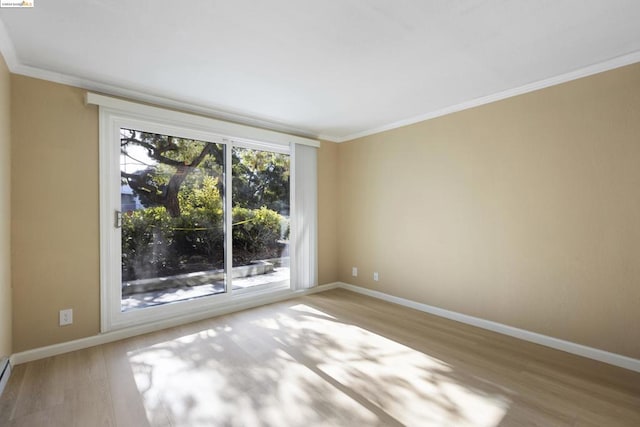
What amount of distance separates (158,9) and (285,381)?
2.63 metres

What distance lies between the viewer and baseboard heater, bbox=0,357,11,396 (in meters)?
2.12

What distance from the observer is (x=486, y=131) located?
3.21 meters

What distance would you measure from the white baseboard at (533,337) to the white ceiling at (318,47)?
236cm

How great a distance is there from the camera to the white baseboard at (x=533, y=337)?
2.42 meters

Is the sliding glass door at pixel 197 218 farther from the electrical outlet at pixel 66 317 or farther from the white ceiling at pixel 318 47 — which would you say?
the white ceiling at pixel 318 47

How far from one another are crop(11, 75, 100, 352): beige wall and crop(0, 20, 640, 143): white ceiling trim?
9 centimetres

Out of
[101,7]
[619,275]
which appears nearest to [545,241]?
[619,275]

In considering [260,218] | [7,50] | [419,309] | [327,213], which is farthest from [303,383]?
[7,50]

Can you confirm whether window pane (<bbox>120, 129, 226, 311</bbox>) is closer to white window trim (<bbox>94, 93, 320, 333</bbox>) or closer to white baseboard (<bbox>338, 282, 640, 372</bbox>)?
white window trim (<bbox>94, 93, 320, 333</bbox>)

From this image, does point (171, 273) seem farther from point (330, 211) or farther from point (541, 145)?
point (541, 145)

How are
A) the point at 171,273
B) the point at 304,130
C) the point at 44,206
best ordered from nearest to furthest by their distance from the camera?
the point at 44,206, the point at 171,273, the point at 304,130

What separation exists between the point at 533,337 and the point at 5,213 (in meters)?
4.68

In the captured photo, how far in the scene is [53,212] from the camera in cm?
263

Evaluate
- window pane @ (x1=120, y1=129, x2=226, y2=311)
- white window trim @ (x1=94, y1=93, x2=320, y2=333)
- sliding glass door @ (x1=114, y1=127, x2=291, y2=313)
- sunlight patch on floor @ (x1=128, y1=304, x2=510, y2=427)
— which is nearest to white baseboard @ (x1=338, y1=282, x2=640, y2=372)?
sunlight patch on floor @ (x1=128, y1=304, x2=510, y2=427)
